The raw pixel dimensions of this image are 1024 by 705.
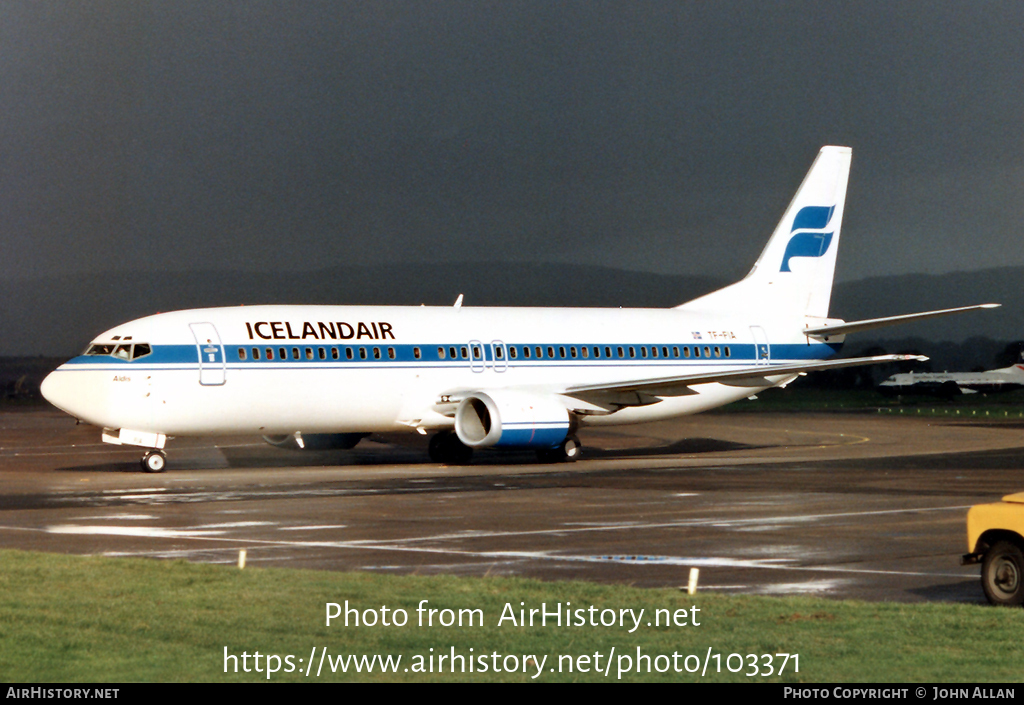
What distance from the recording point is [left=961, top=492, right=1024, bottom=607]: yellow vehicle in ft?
41.7

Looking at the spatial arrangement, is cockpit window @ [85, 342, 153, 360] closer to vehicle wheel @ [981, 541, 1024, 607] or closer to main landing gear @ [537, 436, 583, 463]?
main landing gear @ [537, 436, 583, 463]

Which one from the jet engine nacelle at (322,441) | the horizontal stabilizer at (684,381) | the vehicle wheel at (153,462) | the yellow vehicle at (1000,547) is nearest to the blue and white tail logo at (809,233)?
the horizontal stabilizer at (684,381)

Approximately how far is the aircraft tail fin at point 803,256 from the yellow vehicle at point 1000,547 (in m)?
28.7

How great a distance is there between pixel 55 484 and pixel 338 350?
296 inches

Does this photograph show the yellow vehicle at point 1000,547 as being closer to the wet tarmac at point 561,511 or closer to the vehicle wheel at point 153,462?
the wet tarmac at point 561,511

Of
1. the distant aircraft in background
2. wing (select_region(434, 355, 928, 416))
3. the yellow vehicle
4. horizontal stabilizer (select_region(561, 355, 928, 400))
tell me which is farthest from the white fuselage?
the distant aircraft in background

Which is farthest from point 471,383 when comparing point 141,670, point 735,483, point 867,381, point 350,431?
point 867,381

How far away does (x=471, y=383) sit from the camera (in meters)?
35.2

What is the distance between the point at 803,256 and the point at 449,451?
45.1ft

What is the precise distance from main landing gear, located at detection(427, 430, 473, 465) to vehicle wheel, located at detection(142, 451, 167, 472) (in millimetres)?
7542

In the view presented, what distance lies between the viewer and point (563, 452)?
118 feet

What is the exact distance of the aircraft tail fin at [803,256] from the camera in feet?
138

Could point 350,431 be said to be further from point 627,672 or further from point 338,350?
point 627,672

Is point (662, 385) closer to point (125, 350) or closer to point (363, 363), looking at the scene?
point (363, 363)
